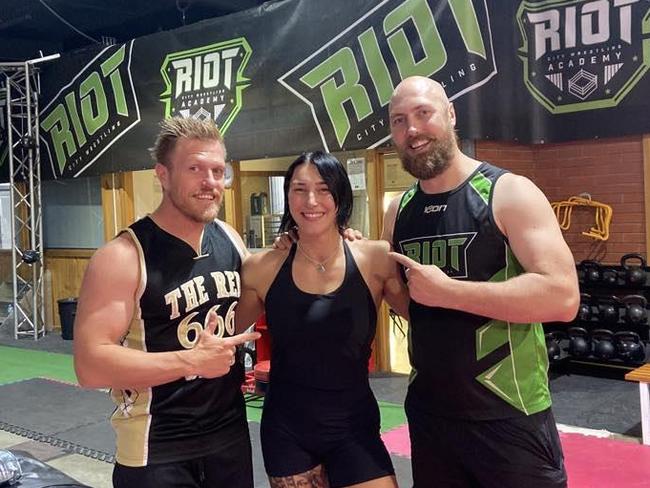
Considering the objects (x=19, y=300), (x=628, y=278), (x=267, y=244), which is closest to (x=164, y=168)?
(x=628, y=278)

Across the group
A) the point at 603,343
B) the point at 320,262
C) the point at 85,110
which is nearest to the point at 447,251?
the point at 320,262

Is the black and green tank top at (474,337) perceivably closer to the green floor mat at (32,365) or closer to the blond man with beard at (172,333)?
the blond man with beard at (172,333)

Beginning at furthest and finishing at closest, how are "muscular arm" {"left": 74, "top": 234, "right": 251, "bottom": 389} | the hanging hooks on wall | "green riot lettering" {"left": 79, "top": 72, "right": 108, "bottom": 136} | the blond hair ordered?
1. "green riot lettering" {"left": 79, "top": 72, "right": 108, "bottom": 136}
2. the hanging hooks on wall
3. the blond hair
4. "muscular arm" {"left": 74, "top": 234, "right": 251, "bottom": 389}

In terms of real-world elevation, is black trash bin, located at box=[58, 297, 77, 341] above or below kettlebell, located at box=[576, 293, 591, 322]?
below

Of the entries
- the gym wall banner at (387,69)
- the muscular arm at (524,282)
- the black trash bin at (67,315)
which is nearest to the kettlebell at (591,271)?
the gym wall banner at (387,69)

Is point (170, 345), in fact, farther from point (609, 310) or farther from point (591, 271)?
point (591, 271)

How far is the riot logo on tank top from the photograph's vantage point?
1.88m

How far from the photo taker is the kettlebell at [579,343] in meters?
5.45

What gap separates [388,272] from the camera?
213 centimetres

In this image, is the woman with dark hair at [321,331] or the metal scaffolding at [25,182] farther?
the metal scaffolding at [25,182]

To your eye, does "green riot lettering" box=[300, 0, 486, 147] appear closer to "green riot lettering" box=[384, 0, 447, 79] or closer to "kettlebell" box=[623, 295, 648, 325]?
"green riot lettering" box=[384, 0, 447, 79]

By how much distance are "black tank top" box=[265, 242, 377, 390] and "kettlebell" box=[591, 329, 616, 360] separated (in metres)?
3.85

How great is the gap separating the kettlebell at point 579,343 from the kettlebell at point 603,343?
A: 2.0 inches

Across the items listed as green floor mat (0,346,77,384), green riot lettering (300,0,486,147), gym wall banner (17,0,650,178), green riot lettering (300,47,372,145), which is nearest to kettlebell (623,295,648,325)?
gym wall banner (17,0,650,178)
